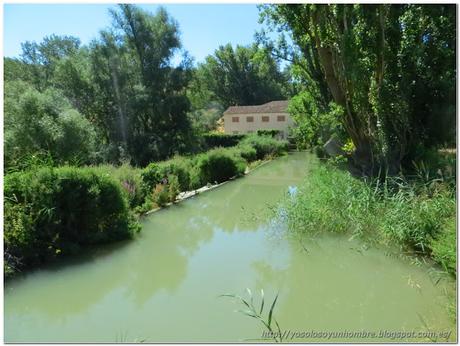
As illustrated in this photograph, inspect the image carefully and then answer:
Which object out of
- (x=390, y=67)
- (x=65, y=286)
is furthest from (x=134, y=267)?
(x=390, y=67)

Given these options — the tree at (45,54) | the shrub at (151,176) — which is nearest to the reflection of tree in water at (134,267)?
the shrub at (151,176)

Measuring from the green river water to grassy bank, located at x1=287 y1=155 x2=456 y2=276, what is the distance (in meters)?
0.38

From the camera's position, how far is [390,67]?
10727 millimetres

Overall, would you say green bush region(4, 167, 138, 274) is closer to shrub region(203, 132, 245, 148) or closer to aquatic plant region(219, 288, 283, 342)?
aquatic plant region(219, 288, 283, 342)

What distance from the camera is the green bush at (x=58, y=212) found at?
6.77 m

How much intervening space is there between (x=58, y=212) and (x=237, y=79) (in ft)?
174

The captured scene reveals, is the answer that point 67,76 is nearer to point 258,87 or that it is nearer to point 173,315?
point 173,315

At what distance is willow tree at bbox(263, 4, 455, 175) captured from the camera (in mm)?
10070

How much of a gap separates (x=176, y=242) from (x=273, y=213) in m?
2.76

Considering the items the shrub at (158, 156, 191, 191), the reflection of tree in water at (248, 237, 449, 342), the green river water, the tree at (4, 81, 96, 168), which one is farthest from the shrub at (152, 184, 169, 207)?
the tree at (4, 81, 96, 168)

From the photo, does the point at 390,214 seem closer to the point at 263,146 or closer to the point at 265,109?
the point at 263,146

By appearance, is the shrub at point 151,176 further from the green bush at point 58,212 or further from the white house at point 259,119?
the white house at point 259,119

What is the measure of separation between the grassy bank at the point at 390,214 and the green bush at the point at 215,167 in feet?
24.4

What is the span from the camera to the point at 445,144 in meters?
11.8
